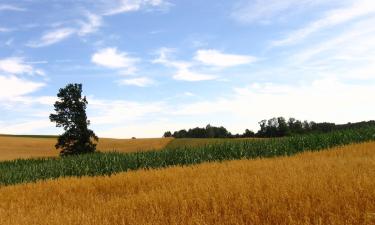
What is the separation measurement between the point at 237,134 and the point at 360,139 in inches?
2054

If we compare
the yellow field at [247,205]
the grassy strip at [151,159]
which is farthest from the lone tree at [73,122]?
the yellow field at [247,205]

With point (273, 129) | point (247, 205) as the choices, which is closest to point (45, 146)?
point (273, 129)

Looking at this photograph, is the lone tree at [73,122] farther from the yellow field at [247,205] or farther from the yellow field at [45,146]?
the yellow field at [247,205]

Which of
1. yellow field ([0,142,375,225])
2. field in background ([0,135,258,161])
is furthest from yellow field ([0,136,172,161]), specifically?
yellow field ([0,142,375,225])

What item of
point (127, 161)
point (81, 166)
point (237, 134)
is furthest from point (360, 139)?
point (237, 134)

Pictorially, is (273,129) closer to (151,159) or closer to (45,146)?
(45,146)

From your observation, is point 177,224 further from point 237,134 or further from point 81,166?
point 237,134

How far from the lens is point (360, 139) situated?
33.2m

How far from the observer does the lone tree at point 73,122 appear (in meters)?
48.0

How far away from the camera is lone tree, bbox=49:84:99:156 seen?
48031 millimetres

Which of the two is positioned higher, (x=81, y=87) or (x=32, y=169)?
(x=81, y=87)

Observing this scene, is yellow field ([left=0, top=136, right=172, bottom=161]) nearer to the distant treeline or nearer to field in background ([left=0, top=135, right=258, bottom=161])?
field in background ([left=0, top=135, right=258, bottom=161])

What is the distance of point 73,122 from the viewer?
4900cm

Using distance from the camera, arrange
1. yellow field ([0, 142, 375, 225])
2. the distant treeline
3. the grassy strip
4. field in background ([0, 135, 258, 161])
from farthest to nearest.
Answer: the distant treeline, field in background ([0, 135, 258, 161]), the grassy strip, yellow field ([0, 142, 375, 225])
